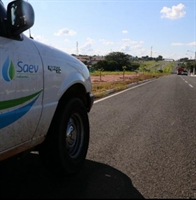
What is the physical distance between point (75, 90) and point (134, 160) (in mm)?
1312

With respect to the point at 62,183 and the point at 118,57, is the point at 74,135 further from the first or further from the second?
the point at 118,57

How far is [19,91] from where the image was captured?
8.46ft

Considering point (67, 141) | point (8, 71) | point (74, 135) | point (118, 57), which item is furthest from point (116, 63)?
point (8, 71)

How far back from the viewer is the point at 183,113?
27.5 feet

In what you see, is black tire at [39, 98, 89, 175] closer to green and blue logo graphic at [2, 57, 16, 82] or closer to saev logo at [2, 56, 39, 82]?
saev logo at [2, 56, 39, 82]

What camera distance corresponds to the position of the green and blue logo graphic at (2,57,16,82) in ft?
7.76

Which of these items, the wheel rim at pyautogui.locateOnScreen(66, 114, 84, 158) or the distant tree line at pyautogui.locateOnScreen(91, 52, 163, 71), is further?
the distant tree line at pyautogui.locateOnScreen(91, 52, 163, 71)

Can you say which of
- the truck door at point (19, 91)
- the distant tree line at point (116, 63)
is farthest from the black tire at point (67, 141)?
the distant tree line at point (116, 63)

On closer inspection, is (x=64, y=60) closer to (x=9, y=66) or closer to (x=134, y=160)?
(x=9, y=66)

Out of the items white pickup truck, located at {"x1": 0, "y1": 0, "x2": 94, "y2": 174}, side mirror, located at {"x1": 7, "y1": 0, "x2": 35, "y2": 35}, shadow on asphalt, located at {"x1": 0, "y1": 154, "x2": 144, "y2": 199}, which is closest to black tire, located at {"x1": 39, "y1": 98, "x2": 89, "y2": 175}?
white pickup truck, located at {"x1": 0, "y1": 0, "x2": 94, "y2": 174}

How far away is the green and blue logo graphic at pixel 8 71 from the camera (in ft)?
7.76

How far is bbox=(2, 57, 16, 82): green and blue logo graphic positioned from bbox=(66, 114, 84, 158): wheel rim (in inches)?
49.0

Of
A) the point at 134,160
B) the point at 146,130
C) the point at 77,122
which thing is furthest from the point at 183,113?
the point at 77,122

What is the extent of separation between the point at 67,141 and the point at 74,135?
0.69 feet
